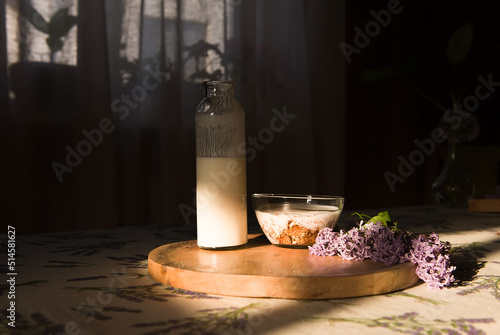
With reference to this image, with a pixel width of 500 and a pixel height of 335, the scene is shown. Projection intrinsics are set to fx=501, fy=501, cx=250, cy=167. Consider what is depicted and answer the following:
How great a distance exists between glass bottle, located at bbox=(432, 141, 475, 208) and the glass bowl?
90cm

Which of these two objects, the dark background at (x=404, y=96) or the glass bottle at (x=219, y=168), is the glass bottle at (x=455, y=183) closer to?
the glass bottle at (x=219, y=168)

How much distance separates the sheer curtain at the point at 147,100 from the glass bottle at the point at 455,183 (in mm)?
803

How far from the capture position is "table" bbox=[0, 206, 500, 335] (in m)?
0.49

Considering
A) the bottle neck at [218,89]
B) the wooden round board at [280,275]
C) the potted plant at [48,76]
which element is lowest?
the wooden round board at [280,275]

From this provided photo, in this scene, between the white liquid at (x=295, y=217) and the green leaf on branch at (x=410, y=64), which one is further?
the green leaf on branch at (x=410, y=64)

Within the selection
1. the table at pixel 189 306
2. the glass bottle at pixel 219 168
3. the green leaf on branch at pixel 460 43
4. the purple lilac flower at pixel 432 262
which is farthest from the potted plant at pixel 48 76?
the purple lilac flower at pixel 432 262

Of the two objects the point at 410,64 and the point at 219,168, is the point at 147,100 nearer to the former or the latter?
the point at 410,64

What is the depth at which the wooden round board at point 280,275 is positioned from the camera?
0.58 m

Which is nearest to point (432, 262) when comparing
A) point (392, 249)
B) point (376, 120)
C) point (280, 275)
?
point (392, 249)

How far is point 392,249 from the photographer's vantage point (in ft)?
2.20

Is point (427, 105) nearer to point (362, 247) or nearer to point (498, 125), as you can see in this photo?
point (498, 125)

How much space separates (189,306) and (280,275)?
0.37ft

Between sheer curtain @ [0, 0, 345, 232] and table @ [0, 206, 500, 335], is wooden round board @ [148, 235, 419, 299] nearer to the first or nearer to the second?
table @ [0, 206, 500, 335]

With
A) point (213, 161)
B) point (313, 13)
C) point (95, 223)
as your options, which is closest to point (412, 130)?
point (313, 13)
